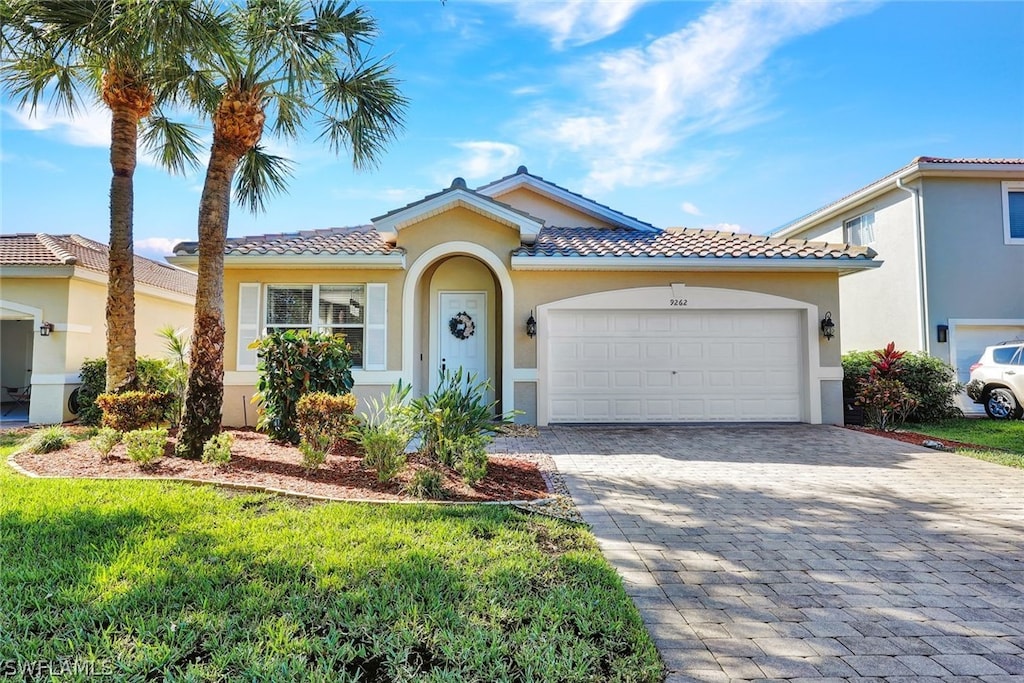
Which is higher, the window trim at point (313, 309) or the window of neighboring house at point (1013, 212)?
the window of neighboring house at point (1013, 212)

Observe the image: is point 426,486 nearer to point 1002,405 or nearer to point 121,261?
point 121,261

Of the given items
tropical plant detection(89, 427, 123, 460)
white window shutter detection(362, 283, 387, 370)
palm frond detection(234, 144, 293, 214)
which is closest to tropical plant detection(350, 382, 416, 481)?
tropical plant detection(89, 427, 123, 460)

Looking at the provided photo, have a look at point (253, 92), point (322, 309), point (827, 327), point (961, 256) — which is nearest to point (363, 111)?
point (253, 92)

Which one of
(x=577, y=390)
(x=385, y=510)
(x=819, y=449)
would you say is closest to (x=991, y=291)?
(x=819, y=449)

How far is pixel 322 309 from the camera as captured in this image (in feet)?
35.2

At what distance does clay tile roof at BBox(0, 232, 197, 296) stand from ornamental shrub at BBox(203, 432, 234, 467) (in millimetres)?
6421

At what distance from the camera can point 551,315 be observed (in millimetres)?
10875

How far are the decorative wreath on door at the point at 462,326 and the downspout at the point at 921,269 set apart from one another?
12764 millimetres

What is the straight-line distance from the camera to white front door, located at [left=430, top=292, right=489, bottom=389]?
12188 mm

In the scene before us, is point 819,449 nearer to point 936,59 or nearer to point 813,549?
point 813,549

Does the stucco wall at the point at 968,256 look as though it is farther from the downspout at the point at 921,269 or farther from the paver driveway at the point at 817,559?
the paver driveway at the point at 817,559

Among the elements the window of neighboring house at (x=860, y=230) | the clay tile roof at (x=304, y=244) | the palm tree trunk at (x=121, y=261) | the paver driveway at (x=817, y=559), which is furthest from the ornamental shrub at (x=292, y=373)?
the window of neighboring house at (x=860, y=230)

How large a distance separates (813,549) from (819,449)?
501cm

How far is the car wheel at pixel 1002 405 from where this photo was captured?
11.8m
